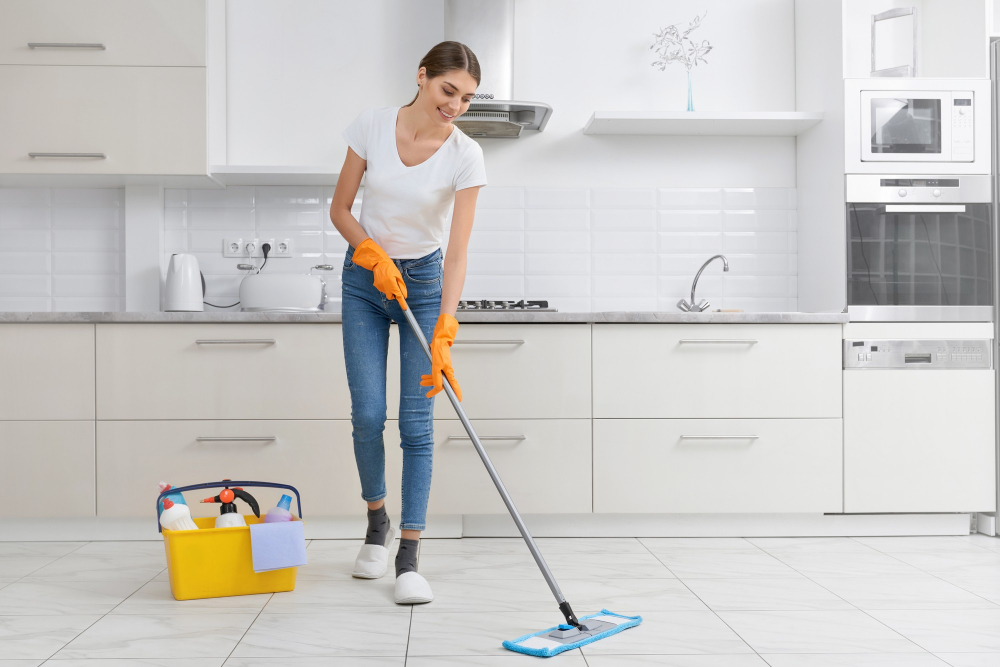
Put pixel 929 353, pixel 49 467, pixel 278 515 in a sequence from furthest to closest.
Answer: pixel 929 353 → pixel 49 467 → pixel 278 515

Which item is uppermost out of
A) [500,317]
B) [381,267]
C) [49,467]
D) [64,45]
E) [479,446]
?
[64,45]

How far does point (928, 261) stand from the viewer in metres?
2.66

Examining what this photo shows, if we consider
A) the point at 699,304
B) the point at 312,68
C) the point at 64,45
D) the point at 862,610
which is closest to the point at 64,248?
the point at 64,45

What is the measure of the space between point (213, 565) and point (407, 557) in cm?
46

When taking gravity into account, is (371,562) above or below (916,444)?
below

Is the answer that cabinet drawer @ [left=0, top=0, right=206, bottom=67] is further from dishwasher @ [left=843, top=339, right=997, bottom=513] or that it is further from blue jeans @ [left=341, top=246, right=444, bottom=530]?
dishwasher @ [left=843, top=339, right=997, bottom=513]

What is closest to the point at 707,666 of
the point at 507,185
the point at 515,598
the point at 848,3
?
the point at 515,598

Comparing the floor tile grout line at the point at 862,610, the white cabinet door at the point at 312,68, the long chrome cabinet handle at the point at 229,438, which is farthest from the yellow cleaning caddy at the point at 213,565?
the white cabinet door at the point at 312,68

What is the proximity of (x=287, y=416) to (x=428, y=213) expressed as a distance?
0.91 m

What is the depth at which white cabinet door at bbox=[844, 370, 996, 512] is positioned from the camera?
257 cm

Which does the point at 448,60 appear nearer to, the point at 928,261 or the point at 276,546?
the point at 276,546

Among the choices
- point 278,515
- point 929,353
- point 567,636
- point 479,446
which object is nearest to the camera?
point 567,636

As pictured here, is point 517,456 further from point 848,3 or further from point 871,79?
point 848,3

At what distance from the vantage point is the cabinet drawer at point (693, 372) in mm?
2541
